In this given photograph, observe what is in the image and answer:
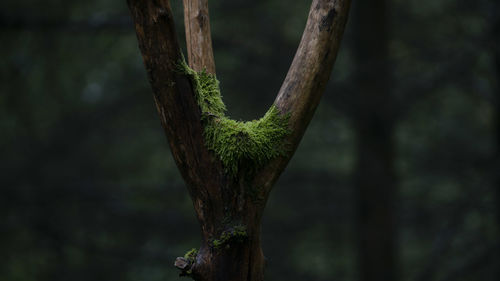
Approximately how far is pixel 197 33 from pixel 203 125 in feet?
1.37

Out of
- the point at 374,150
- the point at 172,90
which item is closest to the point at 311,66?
the point at 172,90

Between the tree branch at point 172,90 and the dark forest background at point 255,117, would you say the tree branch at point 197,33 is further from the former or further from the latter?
the dark forest background at point 255,117

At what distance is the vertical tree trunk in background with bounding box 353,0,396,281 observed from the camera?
579 cm

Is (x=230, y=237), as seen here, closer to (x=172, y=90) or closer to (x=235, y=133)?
(x=235, y=133)

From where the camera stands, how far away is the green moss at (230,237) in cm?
180

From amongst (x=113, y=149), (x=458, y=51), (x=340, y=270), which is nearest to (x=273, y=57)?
(x=458, y=51)

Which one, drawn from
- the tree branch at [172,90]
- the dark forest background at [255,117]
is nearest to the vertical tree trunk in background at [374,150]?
the dark forest background at [255,117]

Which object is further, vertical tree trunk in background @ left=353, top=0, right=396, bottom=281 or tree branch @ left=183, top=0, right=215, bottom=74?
→ vertical tree trunk in background @ left=353, top=0, right=396, bottom=281

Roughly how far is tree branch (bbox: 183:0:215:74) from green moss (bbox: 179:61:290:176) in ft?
0.20

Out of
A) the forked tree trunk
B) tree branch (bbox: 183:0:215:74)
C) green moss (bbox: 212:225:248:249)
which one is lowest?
green moss (bbox: 212:225:248:249)

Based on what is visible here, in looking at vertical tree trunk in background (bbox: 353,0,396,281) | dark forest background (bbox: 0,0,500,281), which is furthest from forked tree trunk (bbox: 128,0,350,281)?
vertical tree trunk in background (bbox: 353,0,396,281)

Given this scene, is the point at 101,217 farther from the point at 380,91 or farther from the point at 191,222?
the point at 380,91

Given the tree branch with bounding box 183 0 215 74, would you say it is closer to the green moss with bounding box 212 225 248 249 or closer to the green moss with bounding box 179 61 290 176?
the green moss with bounding box 179 61 290 176

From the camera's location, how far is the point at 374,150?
5922mm
